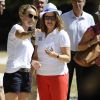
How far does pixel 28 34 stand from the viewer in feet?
16.6

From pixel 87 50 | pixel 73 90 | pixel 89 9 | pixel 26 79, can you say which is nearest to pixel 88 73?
pixel 87 50

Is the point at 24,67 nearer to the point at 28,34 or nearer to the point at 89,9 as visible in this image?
the point at 28,34

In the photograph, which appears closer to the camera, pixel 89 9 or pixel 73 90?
pixel 73 90

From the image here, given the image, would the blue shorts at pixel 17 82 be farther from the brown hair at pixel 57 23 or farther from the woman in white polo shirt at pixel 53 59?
the brown hair at pixel 57 23

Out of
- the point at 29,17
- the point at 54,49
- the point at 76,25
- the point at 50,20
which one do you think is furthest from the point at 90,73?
the point at 29,17

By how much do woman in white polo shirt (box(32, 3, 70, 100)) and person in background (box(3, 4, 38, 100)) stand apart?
0.13 m

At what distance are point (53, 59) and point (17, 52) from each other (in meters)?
0.44

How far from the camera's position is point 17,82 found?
5117mm

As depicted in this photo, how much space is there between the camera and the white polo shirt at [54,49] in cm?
500

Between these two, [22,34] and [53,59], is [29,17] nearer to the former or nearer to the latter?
[22,34]

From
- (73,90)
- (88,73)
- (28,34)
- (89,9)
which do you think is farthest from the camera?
(89,9)

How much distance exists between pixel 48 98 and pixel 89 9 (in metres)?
15.2

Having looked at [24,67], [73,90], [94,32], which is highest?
[94,32]

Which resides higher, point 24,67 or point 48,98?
point 24,67
